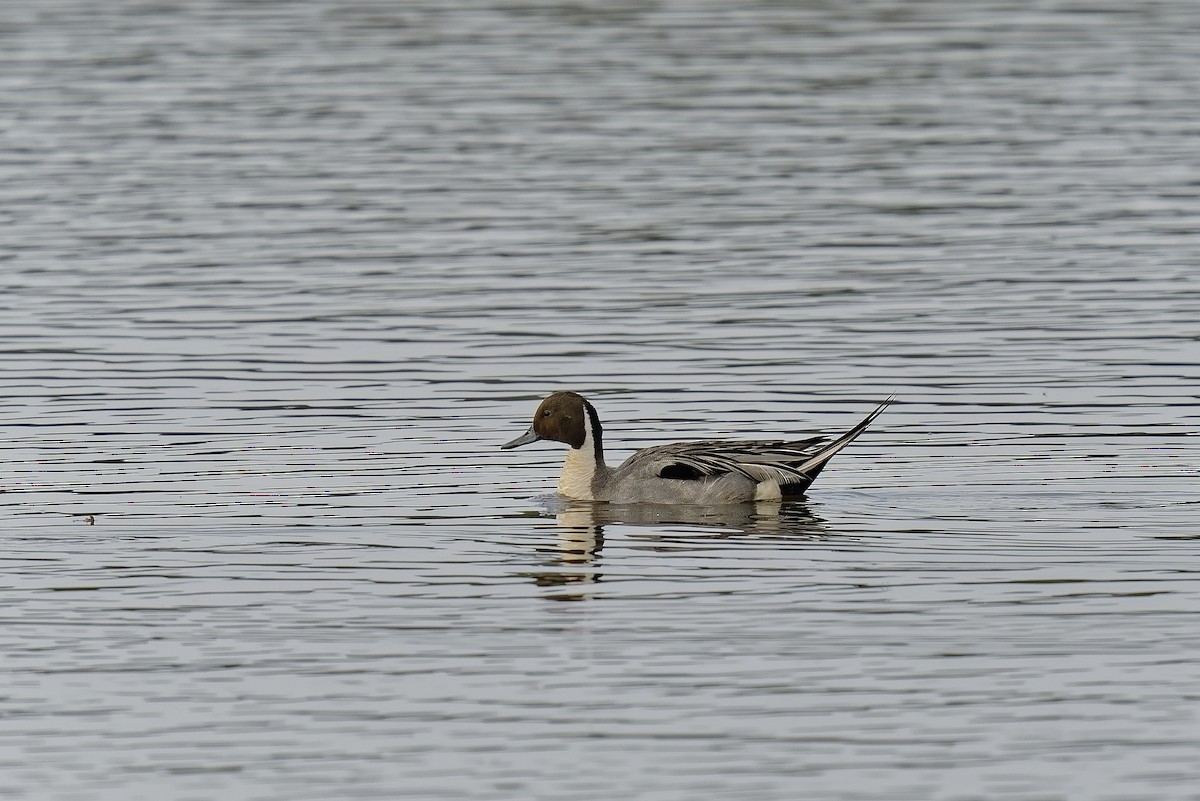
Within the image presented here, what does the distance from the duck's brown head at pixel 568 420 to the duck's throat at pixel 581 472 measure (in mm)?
30

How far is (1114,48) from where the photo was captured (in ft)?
128

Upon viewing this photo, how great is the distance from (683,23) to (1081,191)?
17.1m

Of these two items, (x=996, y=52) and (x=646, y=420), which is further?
(x=996, y=52)

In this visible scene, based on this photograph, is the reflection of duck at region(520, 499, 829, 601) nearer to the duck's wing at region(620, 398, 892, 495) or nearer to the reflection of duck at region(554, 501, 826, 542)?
the reflection of duck at region(554, 501, 826, 542)

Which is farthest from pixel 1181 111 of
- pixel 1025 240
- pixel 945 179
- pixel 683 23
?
pixel 683 23

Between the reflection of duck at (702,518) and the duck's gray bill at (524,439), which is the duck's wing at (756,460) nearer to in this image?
the reflection of duck at (702,518)

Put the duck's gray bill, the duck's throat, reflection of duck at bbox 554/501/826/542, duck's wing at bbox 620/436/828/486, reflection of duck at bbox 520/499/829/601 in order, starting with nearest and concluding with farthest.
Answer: reflection of duck at bbox 520/499/829/601
reflection of duck at bbox 554/501/826/542
duck's wing at bbox 620/436/828/486
the duck's throat
the duck's gray bill

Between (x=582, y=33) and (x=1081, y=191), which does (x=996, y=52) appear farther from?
(x=1081, y=191)

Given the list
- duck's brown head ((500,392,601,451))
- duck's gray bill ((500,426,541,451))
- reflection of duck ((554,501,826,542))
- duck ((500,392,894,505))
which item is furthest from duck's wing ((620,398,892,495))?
duck's gray bill ((500,426,541,451))

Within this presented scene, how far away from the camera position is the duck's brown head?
1552 centimetres

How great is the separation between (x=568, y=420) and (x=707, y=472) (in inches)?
44.6

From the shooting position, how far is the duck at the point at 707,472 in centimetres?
1487

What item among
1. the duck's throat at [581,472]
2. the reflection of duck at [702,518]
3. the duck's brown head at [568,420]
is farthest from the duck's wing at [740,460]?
the duck's brown head at [568,420]

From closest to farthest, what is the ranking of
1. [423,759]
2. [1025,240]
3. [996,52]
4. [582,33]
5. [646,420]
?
[423,759]
[646,420]
[1025,240]
[996,52]
[582,33]
